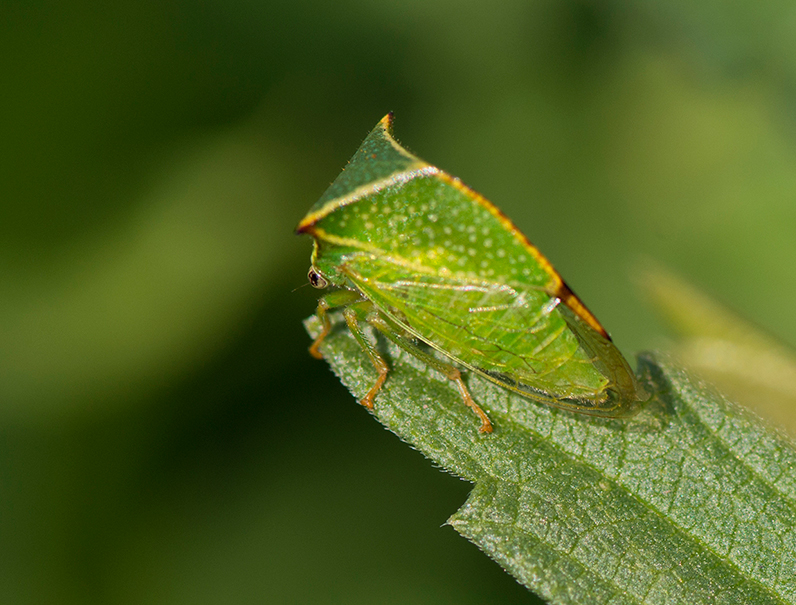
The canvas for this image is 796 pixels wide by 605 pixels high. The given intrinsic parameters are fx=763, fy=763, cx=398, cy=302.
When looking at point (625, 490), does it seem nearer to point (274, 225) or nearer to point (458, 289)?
point (458, 289)

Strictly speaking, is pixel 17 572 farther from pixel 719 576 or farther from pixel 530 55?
pixel 530 55

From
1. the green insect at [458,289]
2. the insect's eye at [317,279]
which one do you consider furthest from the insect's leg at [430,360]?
the insect's eye at [317,279]

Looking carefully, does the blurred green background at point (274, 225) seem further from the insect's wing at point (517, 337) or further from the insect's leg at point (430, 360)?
the insect's leg at point (430, 360)

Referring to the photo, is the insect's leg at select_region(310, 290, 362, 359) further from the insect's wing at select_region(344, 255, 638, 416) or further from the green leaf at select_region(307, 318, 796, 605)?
the green leaf at select_region(307, 318, 796, 605)

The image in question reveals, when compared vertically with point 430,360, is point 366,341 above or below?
below

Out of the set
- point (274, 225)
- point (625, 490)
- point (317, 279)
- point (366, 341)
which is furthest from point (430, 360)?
point (274, 225)
